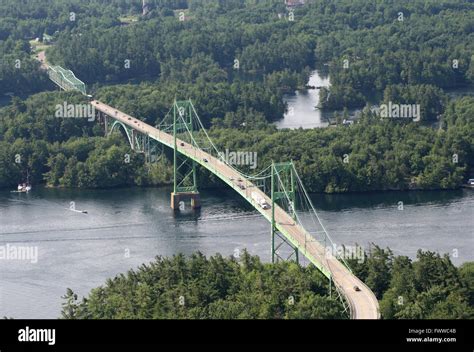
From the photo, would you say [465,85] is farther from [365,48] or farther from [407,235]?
[407,235]

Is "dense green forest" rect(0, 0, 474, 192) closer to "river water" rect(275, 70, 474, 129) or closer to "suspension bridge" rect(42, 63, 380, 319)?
"river water" rect(275, 70, 474, 129)

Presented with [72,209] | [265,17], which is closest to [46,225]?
[72,209]

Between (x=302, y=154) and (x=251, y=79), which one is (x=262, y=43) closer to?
(x=251, y=79)

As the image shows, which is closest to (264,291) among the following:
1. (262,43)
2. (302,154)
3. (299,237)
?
(299,237)

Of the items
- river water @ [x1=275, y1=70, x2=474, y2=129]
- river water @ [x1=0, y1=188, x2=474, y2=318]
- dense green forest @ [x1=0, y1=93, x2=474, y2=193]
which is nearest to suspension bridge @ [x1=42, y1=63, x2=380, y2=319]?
river water @ [x1=0, y1=188, x2=474, y2=318]

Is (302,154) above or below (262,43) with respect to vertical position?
below

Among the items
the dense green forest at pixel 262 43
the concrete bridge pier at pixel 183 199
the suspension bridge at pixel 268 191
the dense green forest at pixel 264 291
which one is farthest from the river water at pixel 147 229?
the dense green forest at pixel 262 43

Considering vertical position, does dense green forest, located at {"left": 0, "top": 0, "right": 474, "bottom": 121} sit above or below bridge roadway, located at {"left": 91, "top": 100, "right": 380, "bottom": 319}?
above

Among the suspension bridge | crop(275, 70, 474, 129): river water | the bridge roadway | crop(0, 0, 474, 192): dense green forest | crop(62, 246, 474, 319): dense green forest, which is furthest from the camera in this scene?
crop(275, 70, 474, 129): river water
